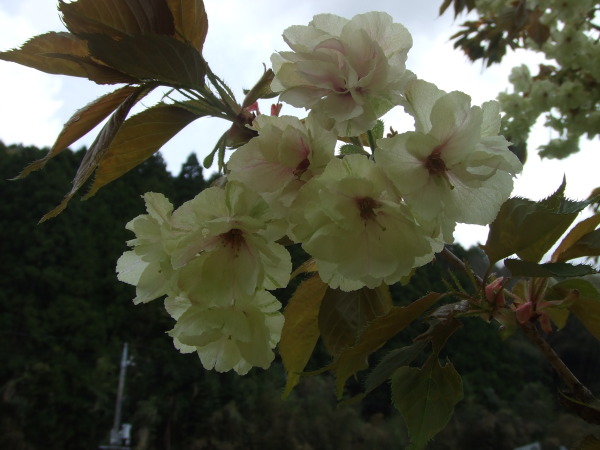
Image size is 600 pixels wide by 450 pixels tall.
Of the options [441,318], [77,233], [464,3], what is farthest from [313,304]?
[77,233]

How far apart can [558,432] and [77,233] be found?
13.0m

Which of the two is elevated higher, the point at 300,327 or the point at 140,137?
the point at 140,137

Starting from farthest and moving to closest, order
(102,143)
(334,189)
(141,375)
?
(141,375) → (102,143) → (334,189)

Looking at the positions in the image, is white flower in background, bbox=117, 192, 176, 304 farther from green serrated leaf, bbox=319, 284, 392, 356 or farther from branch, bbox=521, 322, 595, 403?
branch, bbox=521, 322, 595, 403

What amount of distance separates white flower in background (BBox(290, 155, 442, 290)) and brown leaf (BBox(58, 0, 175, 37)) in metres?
0.18

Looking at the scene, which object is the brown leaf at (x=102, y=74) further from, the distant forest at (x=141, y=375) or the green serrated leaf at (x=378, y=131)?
the distant forest at (x=141, y=375)

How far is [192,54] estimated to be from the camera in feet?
1.36

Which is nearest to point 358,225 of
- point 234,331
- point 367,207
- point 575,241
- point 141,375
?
point 367,207

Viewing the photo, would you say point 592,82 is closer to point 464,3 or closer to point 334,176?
point 464,3

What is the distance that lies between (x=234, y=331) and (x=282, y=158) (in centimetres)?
12

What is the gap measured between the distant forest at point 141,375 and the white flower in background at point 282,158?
1054 centimetres

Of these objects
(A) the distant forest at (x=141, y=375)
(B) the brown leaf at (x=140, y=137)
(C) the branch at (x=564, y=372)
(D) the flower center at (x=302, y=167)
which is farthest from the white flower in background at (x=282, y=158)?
(A) the distant forest at (x=141, y=375)

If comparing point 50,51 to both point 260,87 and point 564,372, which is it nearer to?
point 260,87

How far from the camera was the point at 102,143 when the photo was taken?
44 cm
